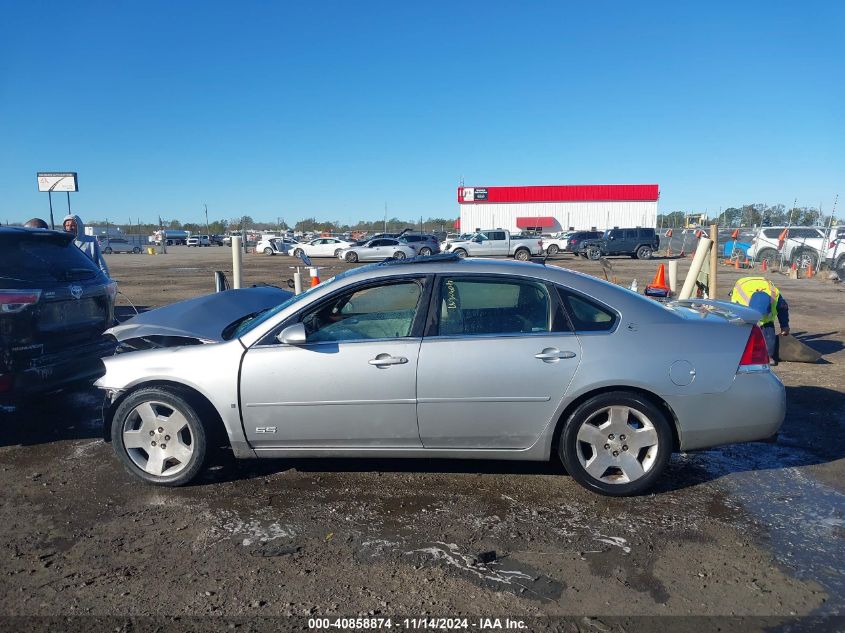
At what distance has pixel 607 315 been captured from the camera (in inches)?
151

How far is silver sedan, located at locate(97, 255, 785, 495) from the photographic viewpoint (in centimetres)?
369

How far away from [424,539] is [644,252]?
1350 inches

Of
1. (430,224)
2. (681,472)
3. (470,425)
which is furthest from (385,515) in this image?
(430,224)

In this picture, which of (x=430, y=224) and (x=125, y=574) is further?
(x=430, y=224)

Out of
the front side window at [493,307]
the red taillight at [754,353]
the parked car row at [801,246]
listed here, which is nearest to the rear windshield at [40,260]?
the front side window at [493,307]

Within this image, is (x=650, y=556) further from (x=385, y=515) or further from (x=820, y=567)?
(x=385, y=515)

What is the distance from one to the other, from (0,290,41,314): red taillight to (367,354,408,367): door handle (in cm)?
295

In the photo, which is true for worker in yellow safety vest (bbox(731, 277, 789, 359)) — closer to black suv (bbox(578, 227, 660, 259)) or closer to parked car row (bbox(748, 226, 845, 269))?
parked car row (bbox(748, 226, 845, 269))

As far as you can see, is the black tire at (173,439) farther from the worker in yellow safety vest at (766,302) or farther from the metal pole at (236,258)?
the worker in yellow safety vest at (766,302)

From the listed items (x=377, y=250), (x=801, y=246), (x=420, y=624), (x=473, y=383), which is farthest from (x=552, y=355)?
(x=377, y=250)

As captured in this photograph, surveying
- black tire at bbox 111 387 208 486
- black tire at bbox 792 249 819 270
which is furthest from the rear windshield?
black tire at bbox 792 249 819 270

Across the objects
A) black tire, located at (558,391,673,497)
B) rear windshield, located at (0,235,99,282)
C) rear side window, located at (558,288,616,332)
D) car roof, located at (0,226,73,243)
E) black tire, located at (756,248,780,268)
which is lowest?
black tire, located at (558,391,673,497)

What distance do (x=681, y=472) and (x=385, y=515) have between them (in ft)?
7.08

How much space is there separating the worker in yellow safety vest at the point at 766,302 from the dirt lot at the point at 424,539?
8.05 ft
